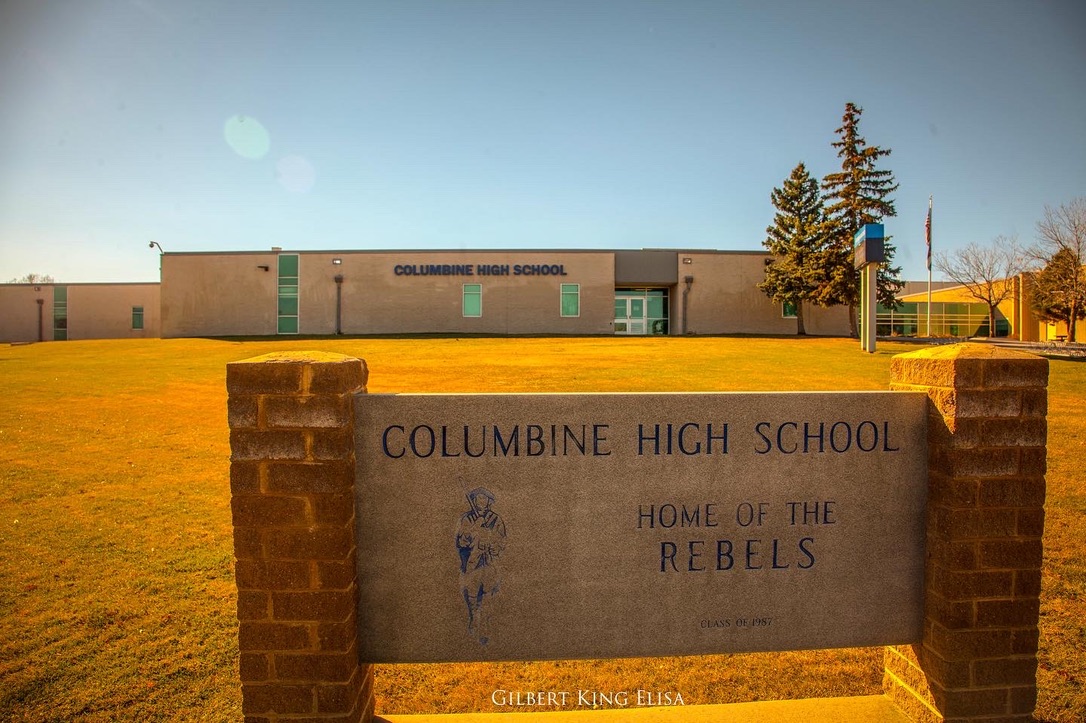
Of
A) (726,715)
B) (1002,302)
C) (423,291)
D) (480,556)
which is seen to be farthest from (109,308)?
(1002,302)

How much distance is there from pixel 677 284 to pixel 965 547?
32.8 m

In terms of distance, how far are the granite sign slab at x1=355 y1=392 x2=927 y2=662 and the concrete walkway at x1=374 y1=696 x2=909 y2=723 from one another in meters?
0.39

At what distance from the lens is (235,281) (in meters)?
34.6

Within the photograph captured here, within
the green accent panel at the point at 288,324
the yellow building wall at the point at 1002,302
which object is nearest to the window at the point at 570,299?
the green accent panel at the point at 288,324

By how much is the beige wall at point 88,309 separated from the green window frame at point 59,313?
30cm

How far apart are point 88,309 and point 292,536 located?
174 ft

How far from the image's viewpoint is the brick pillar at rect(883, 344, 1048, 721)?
9.58 feet

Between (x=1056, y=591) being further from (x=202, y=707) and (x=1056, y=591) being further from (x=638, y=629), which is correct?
(x=202, y=707)

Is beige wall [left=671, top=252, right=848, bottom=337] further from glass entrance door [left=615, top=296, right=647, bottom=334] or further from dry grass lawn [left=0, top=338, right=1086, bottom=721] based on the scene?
dry grass lawn [left=0, top=338, right=1086, bottom=721]

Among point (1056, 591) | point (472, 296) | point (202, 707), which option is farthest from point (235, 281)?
point (1056, 591)

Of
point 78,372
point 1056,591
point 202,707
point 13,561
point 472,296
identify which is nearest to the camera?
point 202,707

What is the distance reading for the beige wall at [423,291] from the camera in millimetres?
33656

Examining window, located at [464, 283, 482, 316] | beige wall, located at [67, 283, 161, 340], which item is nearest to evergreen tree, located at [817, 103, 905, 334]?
window, located at [464, 283, 482, 316]

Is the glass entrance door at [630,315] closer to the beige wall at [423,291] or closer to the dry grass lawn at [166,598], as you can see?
the beige wall at [423,291]
